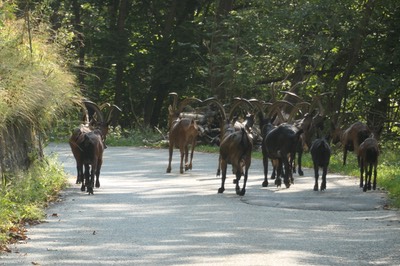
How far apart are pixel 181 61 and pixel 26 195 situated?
111 ft

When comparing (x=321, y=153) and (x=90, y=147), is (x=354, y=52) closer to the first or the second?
(x=321, y=153)

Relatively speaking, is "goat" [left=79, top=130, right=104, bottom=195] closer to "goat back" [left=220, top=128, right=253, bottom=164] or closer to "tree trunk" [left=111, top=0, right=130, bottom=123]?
"goat back" [left=220, top=128, right=253, bottom=164]

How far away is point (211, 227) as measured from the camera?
1377 centimetres

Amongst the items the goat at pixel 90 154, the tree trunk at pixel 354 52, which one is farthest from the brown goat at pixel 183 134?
the tree trunk at pixel 354 52

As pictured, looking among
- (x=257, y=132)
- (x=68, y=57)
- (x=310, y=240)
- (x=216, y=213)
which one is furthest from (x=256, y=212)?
(x=257, y=132)

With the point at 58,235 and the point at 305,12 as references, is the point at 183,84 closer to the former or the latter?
the point at 305,12

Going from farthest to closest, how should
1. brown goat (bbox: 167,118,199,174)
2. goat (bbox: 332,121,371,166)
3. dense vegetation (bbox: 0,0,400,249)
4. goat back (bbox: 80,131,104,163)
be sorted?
goat (bbox: 332,121,371,166) → brown goat (bbox: 167,118,199,174) → goat back (bbox: 80,131,104,163) → dense vegetation (bbox: 0,0,400,249)

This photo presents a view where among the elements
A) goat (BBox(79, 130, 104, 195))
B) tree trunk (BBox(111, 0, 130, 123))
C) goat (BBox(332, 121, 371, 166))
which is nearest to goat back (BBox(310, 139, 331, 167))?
goat (BBox(79, 130, 104, 195))

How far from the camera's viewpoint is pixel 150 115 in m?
52.0

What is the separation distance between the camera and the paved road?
36.7 ft

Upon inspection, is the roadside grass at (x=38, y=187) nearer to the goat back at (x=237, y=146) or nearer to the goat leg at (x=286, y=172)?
the goat leg at (x=286, y=172)

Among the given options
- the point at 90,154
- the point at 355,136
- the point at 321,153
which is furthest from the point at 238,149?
the point at 355,136

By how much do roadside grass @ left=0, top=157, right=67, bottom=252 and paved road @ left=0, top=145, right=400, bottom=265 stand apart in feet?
0.73

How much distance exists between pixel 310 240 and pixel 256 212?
321cm
